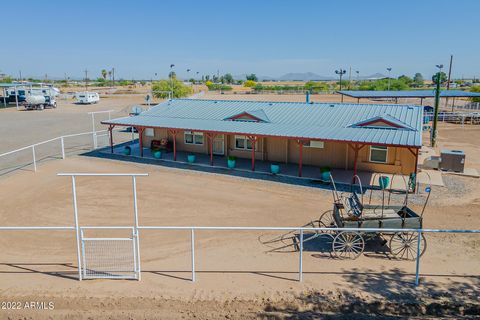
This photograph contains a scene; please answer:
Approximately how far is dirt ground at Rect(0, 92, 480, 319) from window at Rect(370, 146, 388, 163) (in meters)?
3.70

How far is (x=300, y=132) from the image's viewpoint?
2103 cm

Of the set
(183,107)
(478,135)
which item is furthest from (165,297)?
(478,135)

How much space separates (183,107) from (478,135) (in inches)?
1047

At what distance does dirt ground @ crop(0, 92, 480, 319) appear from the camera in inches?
355

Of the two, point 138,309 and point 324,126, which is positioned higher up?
point 324,126

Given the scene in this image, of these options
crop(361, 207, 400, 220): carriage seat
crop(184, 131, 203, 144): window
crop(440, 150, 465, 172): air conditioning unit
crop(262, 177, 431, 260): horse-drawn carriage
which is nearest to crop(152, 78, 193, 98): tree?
crop(184, 131, 203, 144): window

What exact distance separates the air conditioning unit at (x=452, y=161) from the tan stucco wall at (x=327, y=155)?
99.5 inches

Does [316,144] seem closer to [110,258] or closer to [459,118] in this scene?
[110,258]

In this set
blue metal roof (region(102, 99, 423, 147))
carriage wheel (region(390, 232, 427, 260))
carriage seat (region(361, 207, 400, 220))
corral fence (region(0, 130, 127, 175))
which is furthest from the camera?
corral fence (region(0, 130, 127, 175))

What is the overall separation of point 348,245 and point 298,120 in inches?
521

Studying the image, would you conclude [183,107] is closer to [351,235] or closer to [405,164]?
[405,164]

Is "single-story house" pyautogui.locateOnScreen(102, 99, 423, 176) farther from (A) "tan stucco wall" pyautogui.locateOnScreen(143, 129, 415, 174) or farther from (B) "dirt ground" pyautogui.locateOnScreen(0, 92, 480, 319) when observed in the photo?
(B) "dirt ground" pyautogui.locateOnScreen(0, 92, 480, 319)

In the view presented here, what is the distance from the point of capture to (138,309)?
29.4 ft

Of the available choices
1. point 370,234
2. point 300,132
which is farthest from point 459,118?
point 370,234
